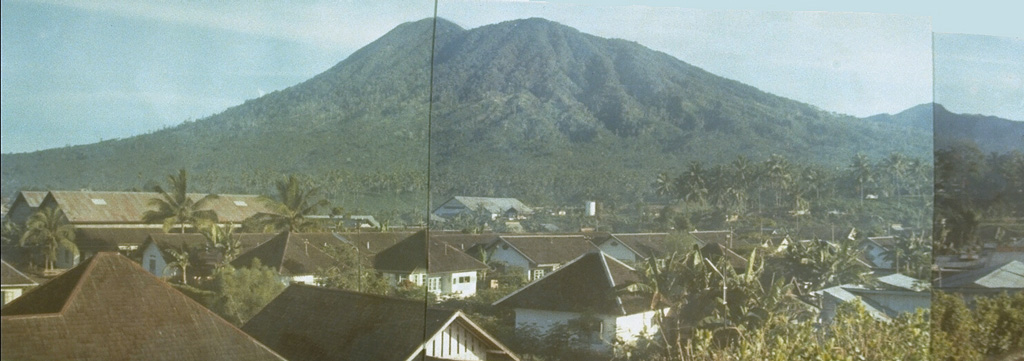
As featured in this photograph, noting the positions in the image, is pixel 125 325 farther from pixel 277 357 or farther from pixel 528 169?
pixel 528 169

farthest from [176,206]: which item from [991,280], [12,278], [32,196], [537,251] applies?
[991,280]

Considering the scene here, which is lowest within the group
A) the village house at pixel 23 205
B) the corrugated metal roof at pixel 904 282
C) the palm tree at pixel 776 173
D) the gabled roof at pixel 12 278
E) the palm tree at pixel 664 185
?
the corrugated metal roof at pixel 904 282

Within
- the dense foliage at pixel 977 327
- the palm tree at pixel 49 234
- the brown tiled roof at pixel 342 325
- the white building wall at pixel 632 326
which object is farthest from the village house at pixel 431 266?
the dense foliage at pixel 977 327

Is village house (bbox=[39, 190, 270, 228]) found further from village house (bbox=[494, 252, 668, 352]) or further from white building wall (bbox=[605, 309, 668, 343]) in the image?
white building wall (bbox=[605, 309, 668, 343])

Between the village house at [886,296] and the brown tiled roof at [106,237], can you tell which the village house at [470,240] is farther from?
the village house at [886,296]

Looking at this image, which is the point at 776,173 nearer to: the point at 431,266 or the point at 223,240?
the point at 431,266
